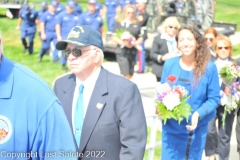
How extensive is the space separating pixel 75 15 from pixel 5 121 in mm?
11350

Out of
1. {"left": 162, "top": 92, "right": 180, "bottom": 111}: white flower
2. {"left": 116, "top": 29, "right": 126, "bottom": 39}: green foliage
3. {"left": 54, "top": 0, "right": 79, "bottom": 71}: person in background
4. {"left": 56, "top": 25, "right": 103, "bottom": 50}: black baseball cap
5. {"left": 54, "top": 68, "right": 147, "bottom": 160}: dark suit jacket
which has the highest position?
{"left": 56, "top": 25, "right": 103, "bottom": 50}: black baseball cap

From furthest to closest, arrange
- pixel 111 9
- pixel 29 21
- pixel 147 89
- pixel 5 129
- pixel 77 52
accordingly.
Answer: pixel 111 9, pixel 29 21, pixel 147 89, pixel 77 52, pixel 5 129

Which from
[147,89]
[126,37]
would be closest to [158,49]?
[147,89]

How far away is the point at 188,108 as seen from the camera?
4.32 metres

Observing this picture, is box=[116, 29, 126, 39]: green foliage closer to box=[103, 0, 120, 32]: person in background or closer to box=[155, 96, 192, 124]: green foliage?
box=[155, 96, 192, 124]: green foliage

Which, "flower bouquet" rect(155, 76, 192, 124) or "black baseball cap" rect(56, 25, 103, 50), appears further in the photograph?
"flower bouquet" rect(155, 76, 192, 124)

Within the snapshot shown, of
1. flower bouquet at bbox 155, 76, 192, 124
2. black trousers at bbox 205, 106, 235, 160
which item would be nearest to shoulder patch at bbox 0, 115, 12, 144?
flower bouquet at bbox 155, 76, 192, 124

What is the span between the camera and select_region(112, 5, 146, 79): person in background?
984cm

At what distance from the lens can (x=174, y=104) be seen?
438 cm

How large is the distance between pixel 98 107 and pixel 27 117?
1320mm

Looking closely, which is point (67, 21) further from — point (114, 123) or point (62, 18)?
point (114, 123)

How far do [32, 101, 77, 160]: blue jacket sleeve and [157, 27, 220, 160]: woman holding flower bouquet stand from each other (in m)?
2.53

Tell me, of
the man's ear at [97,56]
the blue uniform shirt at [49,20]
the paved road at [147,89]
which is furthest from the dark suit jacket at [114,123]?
the blue uniform shirt at [49,20]

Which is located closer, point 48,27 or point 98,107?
point 98,107
